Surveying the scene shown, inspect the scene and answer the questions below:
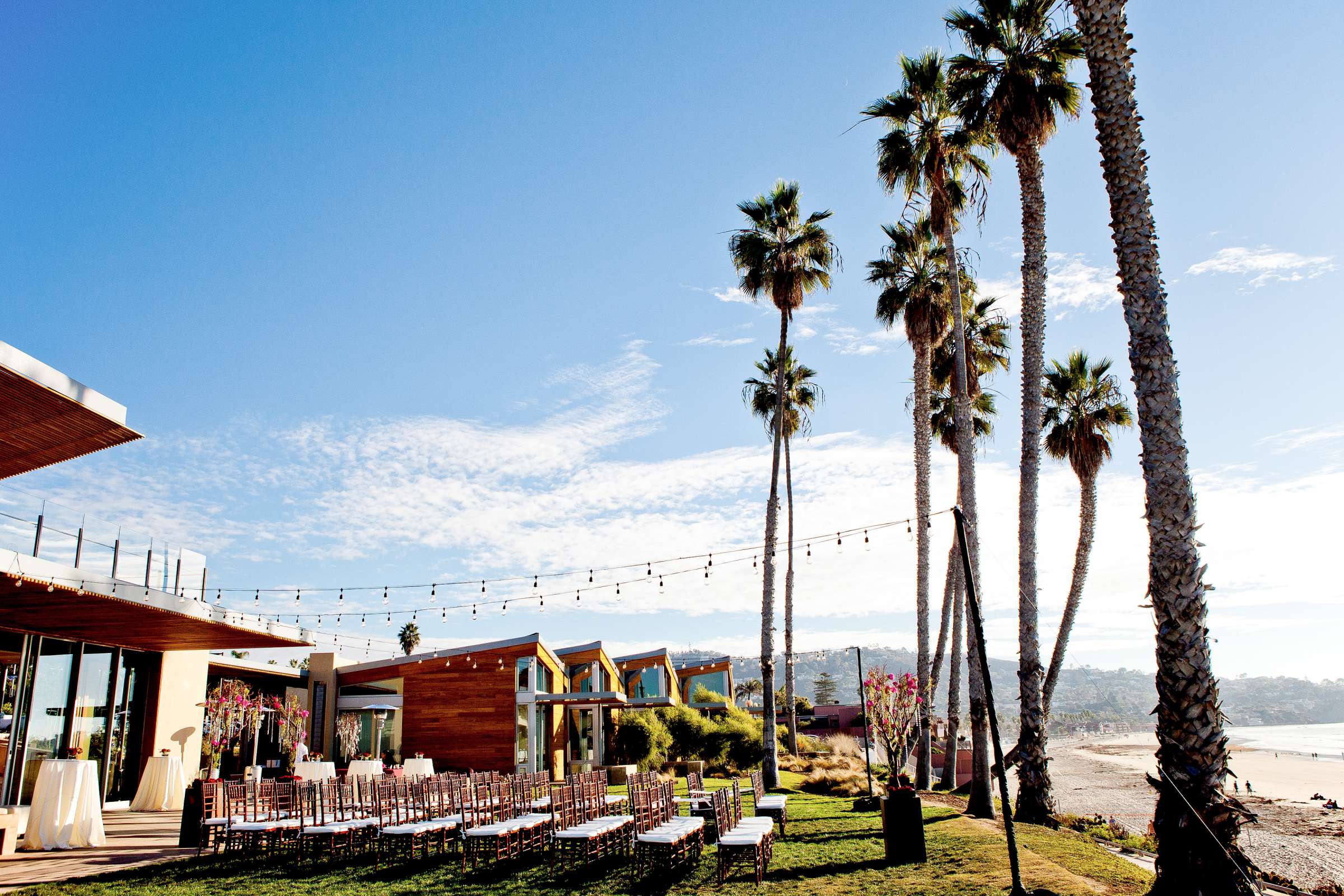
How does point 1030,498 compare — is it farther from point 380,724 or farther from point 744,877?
point 380,724

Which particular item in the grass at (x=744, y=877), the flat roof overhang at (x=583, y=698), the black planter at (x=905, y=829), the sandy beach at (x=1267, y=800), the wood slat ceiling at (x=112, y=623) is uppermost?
the wood slat ceiling at (x=112, y=623)

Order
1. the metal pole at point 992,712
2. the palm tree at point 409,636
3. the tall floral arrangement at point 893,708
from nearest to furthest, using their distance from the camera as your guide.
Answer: the metal pole at point 992,712 < the tall floral arrangement at point 893,708 < the palm tree at point 409,636

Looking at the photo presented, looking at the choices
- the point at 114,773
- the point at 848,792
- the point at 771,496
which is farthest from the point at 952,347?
the point at 114,773

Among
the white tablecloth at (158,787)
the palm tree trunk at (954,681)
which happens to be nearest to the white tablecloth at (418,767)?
the white tablecloth at (158,787)

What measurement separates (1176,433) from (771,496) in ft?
48.6

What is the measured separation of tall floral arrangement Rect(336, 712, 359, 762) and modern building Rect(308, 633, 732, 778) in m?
0.11

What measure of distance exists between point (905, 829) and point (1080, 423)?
15232mm

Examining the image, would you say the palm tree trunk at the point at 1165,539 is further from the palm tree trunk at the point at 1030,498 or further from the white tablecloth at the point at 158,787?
the white tablecloth at the point at 158,787

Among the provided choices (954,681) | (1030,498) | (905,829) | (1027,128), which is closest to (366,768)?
(905,829)

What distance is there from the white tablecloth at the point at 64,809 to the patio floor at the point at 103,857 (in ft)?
0.64

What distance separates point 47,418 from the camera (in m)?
8.79

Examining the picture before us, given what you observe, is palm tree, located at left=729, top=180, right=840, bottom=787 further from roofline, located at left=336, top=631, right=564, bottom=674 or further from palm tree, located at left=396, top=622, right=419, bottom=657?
palm tree, located at left=396, top=622, right=419, bottom=657

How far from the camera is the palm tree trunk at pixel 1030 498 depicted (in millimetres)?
14469

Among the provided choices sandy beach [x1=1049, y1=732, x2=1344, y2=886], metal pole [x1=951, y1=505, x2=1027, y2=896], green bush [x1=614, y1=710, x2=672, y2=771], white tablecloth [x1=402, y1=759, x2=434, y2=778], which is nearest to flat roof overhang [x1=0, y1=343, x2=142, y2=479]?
metal pole [x1=951, y1=505, x2=1027, y2=896]
